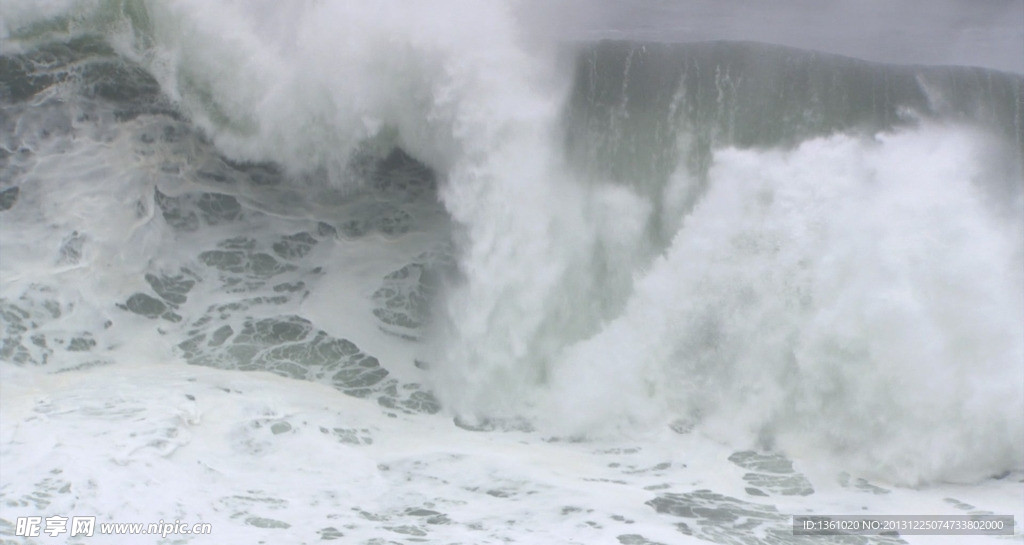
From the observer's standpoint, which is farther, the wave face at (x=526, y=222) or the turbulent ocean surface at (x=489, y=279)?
the wave face at (x=526, y=222)

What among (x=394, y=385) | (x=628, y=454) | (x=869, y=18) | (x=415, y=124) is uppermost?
(x=869, y=18)

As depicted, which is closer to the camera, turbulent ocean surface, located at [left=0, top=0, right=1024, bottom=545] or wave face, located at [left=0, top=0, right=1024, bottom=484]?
turbulent ocean surface, located at [left=0, top=0, right=1024, bottom=545]

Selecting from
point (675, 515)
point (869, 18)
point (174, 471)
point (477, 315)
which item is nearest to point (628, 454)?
point (675, 515)

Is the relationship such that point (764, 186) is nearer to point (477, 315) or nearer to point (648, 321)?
point (648, 321)

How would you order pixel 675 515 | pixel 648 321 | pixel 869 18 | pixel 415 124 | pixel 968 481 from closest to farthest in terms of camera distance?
pixel 675 515 → pixel 968 481 → pixel 648 321 → pixel 415 124 → pixel 869 18

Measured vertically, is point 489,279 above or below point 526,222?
below
